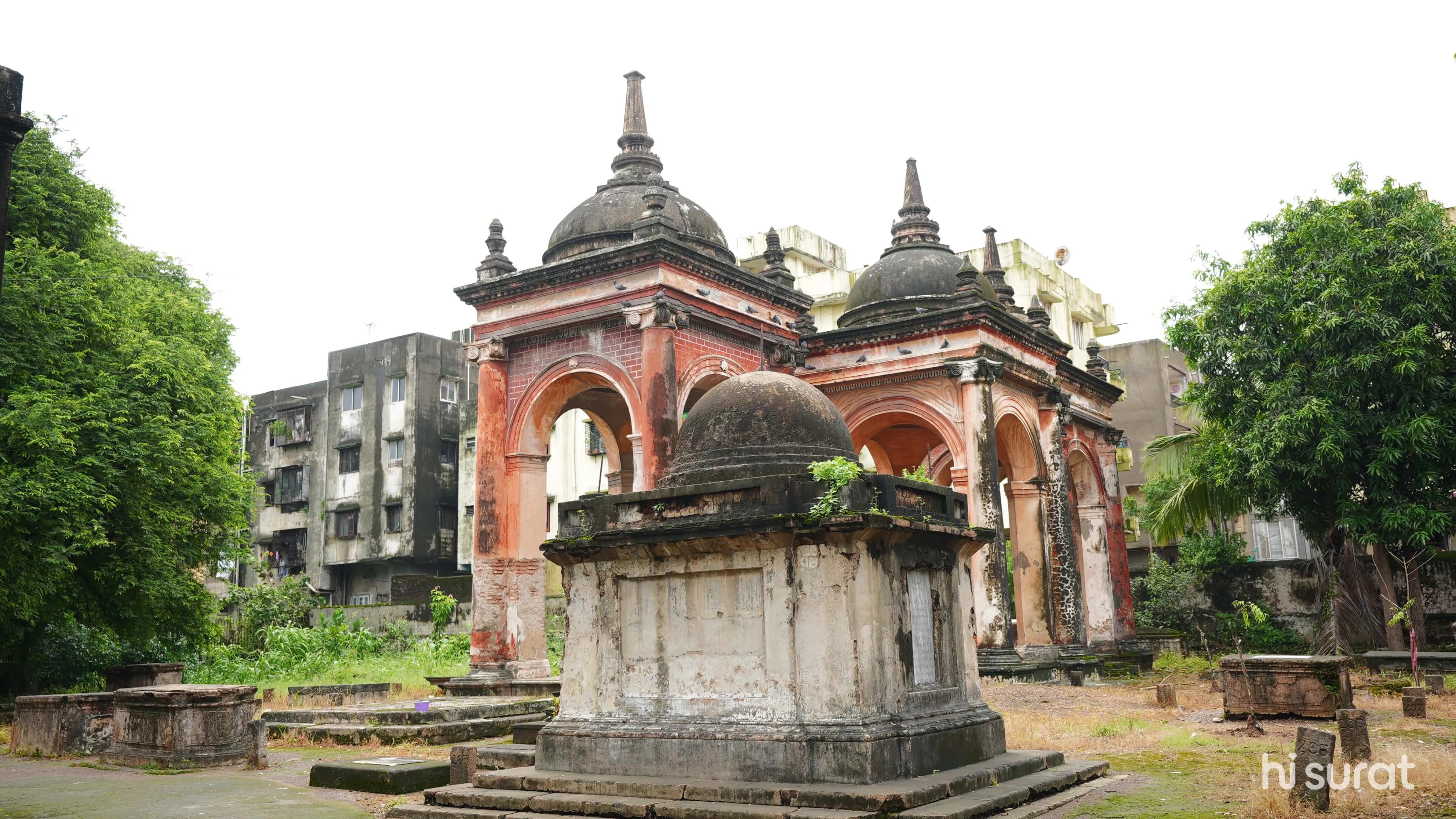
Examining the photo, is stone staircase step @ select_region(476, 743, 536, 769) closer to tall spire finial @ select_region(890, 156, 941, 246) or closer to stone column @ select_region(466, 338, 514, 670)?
stone column @ select_region(466, 338, 514, 670)

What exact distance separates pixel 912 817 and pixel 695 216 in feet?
46.7

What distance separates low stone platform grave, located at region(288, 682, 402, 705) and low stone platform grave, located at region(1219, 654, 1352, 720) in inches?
505

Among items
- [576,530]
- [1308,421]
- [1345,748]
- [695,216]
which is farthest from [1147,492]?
[576,530]

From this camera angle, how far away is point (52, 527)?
16.4 m

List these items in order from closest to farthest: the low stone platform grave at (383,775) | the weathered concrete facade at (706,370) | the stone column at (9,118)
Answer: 1. the stone column at (9,118)
2. the low stone platform grave at (383,775)
3. the weathered concrete facade at (706,370)

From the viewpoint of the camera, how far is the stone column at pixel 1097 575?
79.0 feet

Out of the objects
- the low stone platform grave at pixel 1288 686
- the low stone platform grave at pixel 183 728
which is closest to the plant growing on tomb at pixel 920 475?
the low stone platform grave at pixel 1288 686

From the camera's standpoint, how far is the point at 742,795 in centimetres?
755

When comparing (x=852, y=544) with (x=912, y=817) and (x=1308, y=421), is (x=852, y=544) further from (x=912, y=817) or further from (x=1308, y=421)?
(x=1308, y=421)

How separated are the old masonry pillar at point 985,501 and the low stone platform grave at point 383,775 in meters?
10.8

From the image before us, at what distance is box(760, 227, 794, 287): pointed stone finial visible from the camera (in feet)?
68.1

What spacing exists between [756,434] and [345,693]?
13037 mm

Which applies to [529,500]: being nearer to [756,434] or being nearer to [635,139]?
[635,139]

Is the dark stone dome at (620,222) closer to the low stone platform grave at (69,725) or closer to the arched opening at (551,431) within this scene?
the arched opening at (551,431)
